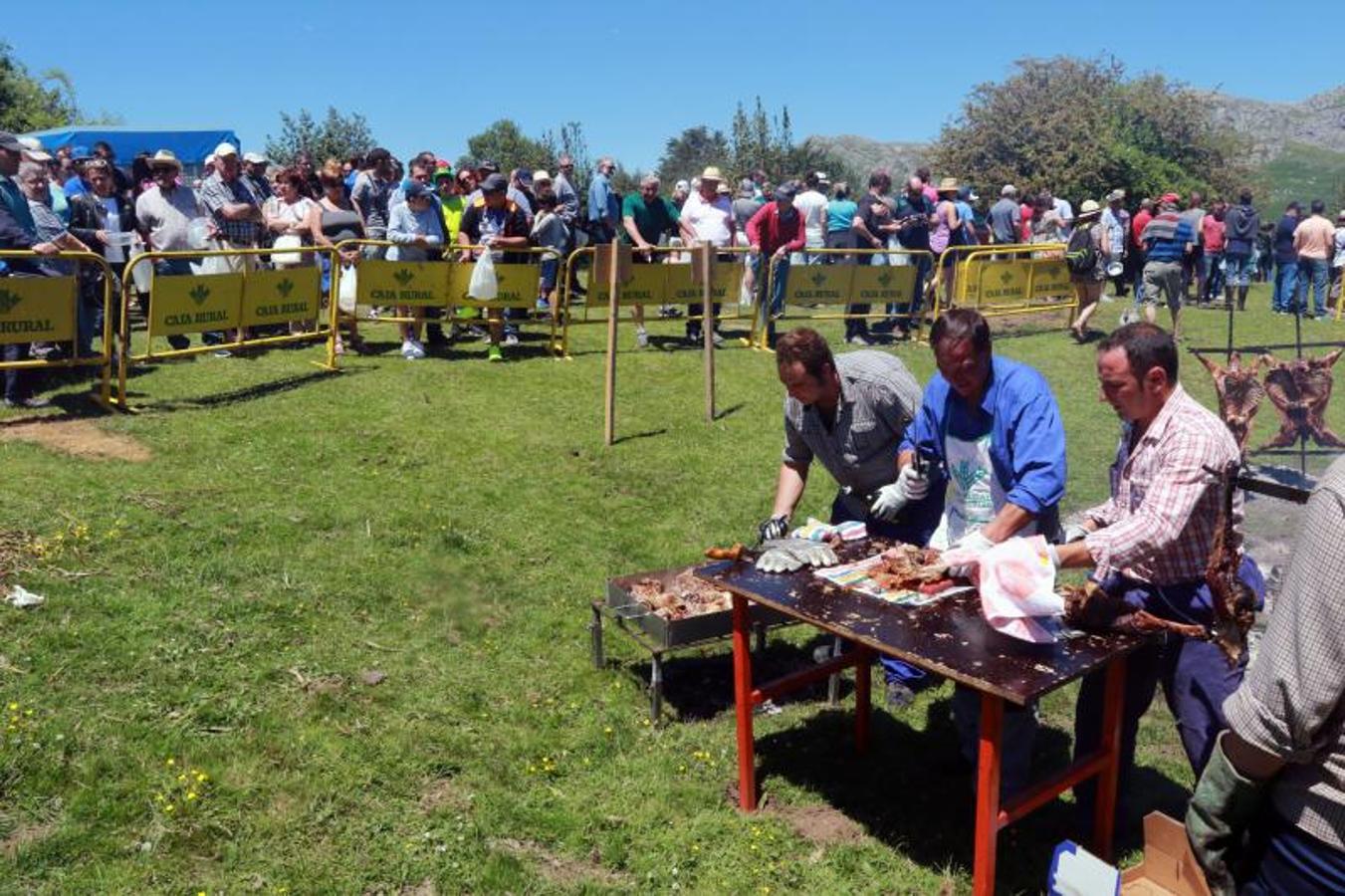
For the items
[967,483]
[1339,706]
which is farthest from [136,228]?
[1339,706]

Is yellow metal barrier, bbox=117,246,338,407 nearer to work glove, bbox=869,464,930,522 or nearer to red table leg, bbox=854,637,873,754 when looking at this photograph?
work glove, bbox=869,464,930,522

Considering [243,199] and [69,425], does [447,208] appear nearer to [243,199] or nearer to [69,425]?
[243,199]

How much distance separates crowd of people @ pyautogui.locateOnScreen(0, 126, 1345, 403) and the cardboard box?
862cm

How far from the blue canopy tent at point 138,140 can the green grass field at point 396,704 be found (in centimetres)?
1817

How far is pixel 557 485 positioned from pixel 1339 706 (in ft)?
21.7

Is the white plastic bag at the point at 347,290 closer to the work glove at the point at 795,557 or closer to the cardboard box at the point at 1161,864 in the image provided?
the work glove at the point at 795,557

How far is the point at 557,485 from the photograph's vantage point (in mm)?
8336

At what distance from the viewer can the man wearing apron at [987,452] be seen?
13.9 feet

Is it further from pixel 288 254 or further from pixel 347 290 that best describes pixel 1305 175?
pixel 288 254

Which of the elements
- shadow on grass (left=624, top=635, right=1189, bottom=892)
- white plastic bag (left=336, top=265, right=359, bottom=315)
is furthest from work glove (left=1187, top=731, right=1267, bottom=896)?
white plastic bag (left=336, top=265, right=359, bottom=315)

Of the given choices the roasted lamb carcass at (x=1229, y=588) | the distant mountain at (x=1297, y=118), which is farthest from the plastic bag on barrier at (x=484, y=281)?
the distant mountain at (x=1297, y=118)

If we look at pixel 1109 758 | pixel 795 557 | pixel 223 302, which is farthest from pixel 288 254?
pixel 1109 758

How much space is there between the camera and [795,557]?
442 cm

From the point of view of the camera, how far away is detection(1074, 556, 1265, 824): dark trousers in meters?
3.66
